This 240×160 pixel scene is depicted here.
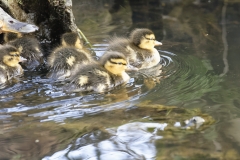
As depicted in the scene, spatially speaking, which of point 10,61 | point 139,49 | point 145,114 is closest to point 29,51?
point 10,61

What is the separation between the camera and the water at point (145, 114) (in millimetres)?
1979

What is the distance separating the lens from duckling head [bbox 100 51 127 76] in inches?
117

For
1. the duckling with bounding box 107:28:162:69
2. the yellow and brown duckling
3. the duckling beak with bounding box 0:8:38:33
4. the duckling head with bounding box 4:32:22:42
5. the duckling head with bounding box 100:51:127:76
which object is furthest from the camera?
the duckling head with bounding box 4:32:22:42

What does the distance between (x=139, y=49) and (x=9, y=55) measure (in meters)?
1.04

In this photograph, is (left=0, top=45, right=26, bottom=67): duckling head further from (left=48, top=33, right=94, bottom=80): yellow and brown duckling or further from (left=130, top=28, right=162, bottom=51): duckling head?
(left=130, top=28, right=162, bottom=51): duckling head

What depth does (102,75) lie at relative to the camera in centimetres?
291

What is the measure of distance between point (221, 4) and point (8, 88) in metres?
3.17

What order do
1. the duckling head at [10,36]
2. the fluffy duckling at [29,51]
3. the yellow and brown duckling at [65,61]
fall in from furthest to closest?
the duckling head at [10,36] → the fluffy duckling at [29,51] → the yellow and brown duckling at [65,61]

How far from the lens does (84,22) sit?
5.23 metres

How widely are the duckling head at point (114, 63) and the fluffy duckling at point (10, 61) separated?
70cm

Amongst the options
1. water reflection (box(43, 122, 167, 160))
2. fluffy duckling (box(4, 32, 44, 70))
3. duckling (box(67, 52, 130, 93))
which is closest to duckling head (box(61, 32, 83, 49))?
fluffy duckling (box(4, 32, 44, 70))

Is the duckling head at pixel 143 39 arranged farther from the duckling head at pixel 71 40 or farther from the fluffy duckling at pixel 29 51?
the fluffy duckling at pixel 29 51

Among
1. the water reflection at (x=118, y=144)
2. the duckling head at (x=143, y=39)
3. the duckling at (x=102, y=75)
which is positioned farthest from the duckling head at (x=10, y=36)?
the water reflection at (x=118, y=144)

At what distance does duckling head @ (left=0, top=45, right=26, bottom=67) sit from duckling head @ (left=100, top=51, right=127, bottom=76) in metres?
0.69
